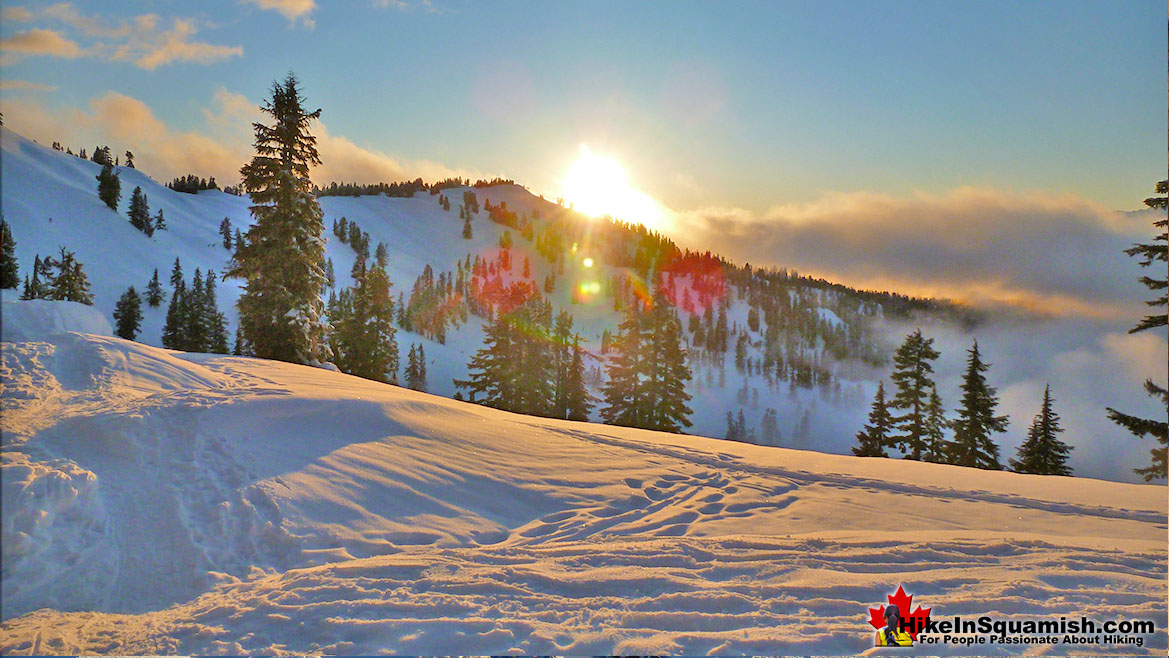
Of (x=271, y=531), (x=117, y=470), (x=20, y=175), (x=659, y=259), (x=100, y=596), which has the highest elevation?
(x=659, y=259)

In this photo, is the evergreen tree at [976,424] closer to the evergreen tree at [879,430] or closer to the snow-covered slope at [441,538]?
the evergreen tree at [879,430]

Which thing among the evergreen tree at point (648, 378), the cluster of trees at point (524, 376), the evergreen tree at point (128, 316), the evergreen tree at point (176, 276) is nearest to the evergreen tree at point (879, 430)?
the evergreen tree at point (648, 378)

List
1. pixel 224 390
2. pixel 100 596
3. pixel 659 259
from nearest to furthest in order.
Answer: pixel 100 596, pixel 224 390, pixel 659 259

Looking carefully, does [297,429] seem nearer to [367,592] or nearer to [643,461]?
[367,592]

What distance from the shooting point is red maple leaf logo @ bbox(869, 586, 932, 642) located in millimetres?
4789

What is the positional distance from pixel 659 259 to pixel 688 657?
19381 centimetres

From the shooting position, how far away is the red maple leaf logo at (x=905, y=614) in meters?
4.79

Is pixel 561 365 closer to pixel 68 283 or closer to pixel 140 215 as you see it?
pixel 68 283

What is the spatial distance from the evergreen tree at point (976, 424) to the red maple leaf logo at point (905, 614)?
27.6m

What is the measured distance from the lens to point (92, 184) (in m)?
91.6

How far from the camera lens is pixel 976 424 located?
91.7 ft

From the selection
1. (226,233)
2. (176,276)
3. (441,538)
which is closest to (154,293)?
(176,276)

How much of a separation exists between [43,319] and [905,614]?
1418cm

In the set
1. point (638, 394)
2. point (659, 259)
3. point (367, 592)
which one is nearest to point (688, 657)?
point (367, 592)
